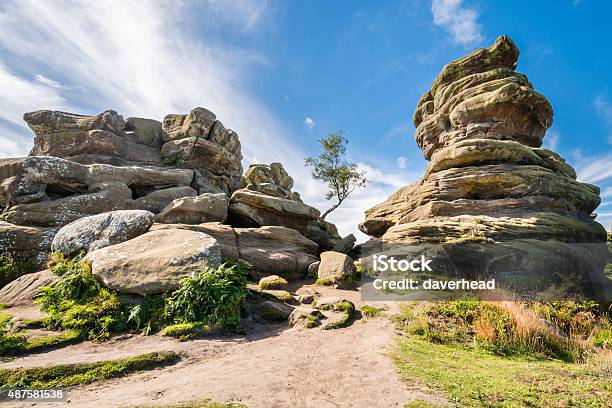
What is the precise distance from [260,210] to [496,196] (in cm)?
1907

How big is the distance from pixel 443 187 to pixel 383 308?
13.2 meters

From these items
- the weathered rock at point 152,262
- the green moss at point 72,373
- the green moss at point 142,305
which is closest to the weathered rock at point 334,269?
the green moss at point 142,305

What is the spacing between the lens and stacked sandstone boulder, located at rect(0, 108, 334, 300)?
12.7 metres

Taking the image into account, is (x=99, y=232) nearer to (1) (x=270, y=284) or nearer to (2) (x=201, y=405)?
(1) (x=270, y=284)

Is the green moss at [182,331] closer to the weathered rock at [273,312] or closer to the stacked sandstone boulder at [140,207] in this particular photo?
the stacked sandstone boulder at [140,207]

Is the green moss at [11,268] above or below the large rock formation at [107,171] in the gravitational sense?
below

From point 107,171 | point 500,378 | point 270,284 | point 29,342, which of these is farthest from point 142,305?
point 107,171

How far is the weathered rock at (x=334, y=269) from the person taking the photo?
1836 cm

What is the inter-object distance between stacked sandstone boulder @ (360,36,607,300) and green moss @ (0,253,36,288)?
22.9 metres

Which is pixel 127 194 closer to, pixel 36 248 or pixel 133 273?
pixel 36 248

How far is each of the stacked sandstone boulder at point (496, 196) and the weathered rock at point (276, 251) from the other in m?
6.78

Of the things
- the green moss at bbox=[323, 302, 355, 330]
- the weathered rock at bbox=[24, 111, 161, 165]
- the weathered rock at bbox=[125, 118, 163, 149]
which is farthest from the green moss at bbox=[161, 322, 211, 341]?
the weathered rock at bbox=[125, 118, 163, 149]

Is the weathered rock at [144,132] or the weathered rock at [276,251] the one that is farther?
the weathered rock at [144,132]

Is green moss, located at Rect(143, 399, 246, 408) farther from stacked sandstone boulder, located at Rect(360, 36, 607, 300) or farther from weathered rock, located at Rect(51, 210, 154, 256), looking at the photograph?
stacked sandstone boulder, located at Rect(360, 36, 607, 300)
